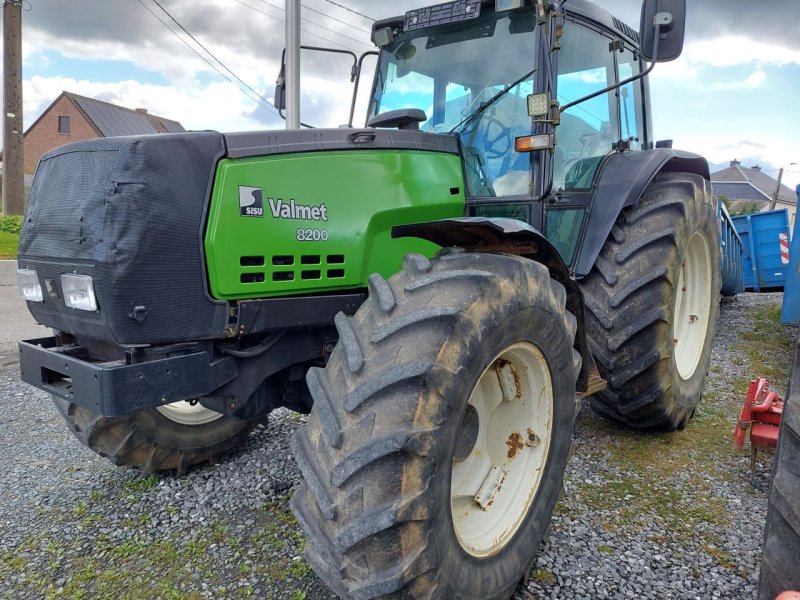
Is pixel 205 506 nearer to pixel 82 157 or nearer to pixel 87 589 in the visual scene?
pixel 87 589

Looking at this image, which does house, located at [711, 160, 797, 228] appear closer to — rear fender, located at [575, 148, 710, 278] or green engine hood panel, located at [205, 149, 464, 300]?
rear fender, located at [575, 148, 710, 278]

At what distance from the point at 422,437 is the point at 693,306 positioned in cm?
303

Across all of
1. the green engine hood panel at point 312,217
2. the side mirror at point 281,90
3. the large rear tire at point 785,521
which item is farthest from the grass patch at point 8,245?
the large rear tire at point 785,521

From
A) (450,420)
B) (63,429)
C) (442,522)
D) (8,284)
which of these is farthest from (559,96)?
(8,284)

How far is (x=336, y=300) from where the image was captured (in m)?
2.48

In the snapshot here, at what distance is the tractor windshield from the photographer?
2.99 metres

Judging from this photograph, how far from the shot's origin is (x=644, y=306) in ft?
10.1

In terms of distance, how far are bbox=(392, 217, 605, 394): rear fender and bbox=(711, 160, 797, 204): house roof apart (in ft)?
170

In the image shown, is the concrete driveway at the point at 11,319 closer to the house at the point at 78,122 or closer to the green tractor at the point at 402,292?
the green tractor at the point at 402,292

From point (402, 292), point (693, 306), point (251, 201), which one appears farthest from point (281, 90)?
point (693, 306)

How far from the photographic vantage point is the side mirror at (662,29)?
2.52 meters

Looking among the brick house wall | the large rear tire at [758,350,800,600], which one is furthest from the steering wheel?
the brick house wall

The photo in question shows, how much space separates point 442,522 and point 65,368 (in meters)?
1.35

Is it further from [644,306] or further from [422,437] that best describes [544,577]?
[644,306]
